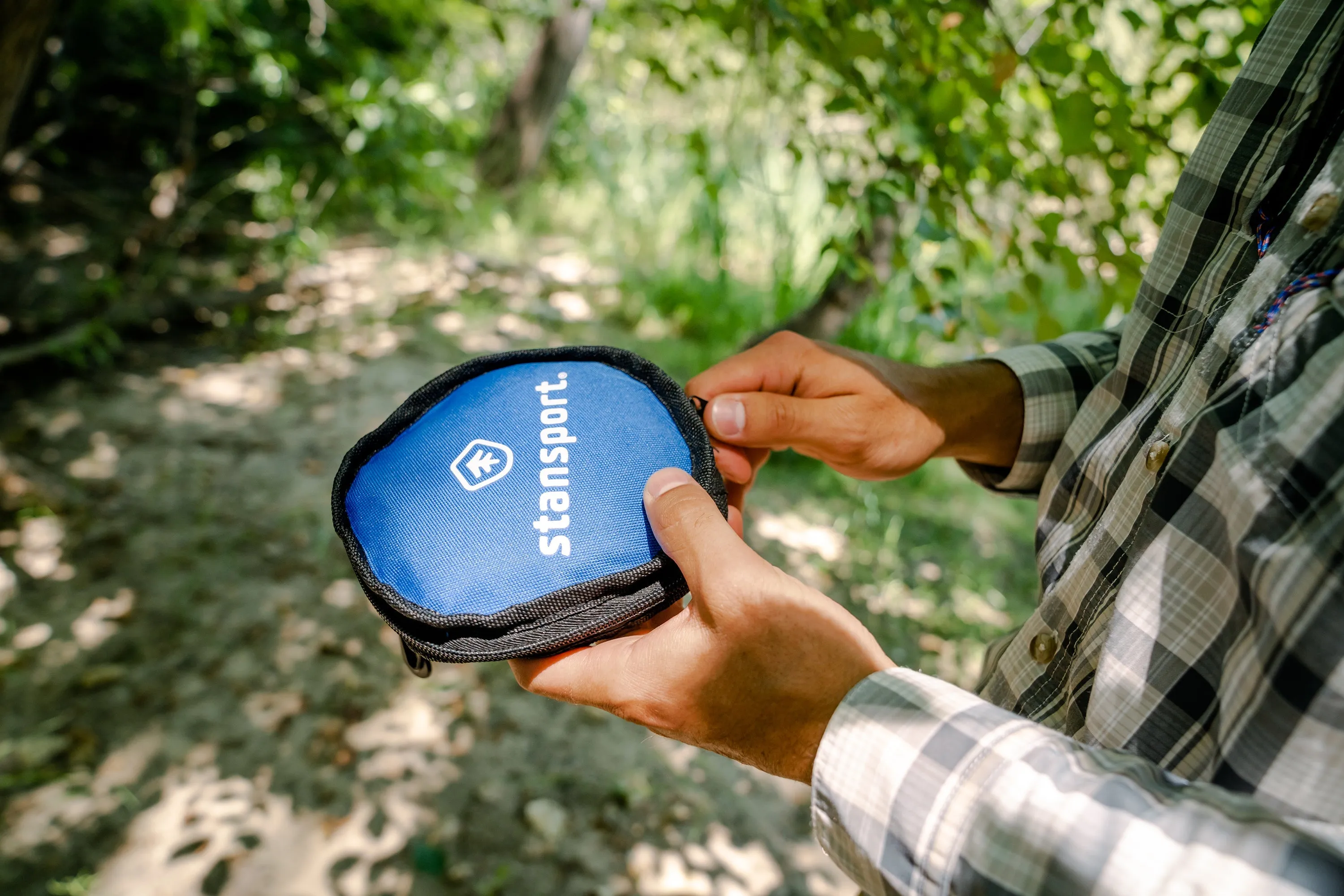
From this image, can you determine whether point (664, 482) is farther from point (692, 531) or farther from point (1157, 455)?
point (1157, 455)

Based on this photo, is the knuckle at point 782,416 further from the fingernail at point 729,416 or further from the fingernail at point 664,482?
the fingernail at point 664,482

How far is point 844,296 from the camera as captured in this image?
4.15 m

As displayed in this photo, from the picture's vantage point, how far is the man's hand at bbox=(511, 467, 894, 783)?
3.04 ft

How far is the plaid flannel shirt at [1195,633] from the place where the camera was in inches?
26.6

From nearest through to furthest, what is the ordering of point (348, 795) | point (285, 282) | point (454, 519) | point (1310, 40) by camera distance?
point (1310, 40)
point (454, 519)
point (348, 795)
point (285, 282)

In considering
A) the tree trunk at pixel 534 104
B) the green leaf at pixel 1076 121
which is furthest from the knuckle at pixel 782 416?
the tree trunk at pixel 534 104

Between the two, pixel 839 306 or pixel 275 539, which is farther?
pixel 839 306

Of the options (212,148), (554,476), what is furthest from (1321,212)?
(212,148)

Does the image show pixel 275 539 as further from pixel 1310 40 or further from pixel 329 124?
pixel 1310 40

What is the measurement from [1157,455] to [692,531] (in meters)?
0.61

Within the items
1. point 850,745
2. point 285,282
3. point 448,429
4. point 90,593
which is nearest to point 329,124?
point 285,282

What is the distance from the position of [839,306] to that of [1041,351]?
2.84m

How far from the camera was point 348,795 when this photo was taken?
2441 mm

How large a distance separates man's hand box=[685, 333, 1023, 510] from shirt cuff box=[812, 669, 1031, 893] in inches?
23.1
